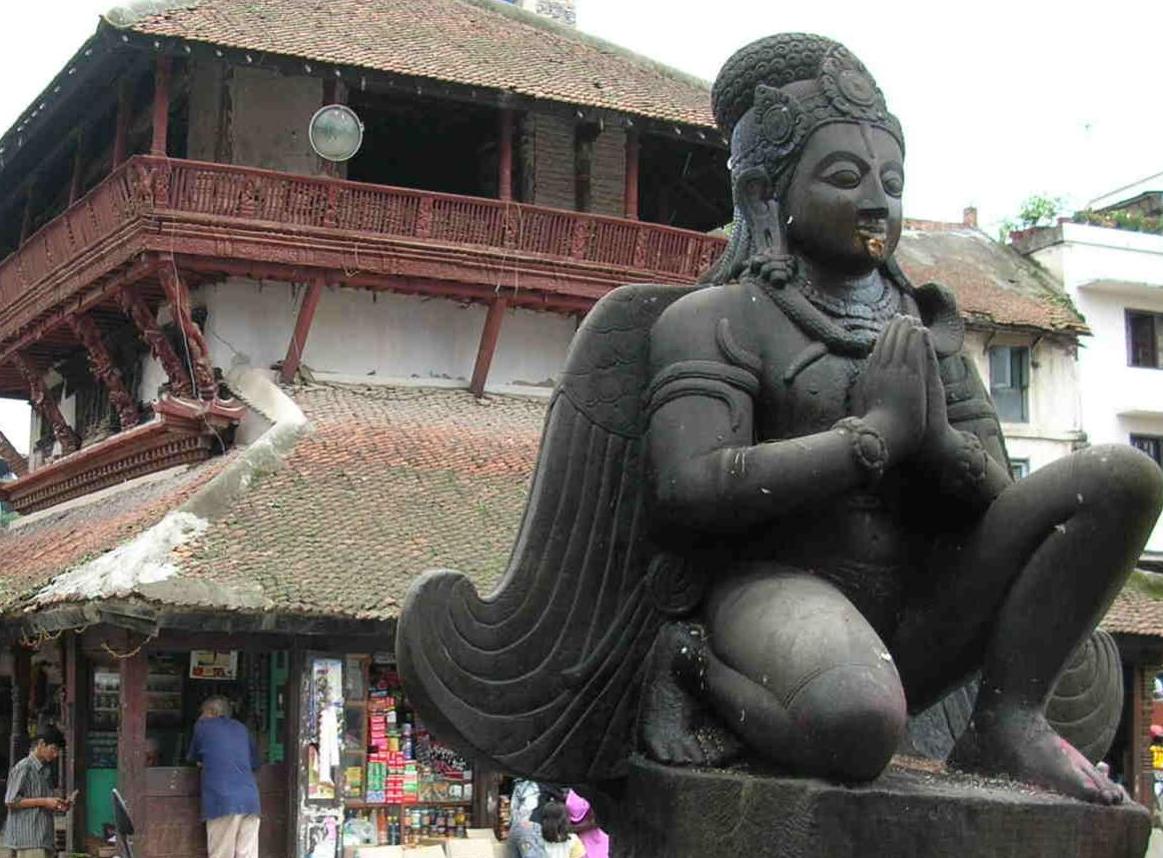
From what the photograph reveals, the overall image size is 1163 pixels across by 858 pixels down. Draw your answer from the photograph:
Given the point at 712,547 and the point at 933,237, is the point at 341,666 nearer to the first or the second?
the point at 712,547

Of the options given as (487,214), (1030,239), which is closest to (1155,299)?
(1030,239)

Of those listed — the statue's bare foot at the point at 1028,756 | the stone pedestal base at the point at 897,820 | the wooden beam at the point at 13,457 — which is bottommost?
the stone pedestal base at the point at 897,820

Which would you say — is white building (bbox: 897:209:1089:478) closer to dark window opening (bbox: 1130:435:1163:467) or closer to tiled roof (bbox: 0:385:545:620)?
dark window opening (bbox: 1130:435:1163:467)

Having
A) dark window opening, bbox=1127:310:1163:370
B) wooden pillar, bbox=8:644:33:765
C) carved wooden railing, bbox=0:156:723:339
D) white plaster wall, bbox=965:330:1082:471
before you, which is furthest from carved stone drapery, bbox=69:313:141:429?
dark window opening, bbox=1127:310:1163:370

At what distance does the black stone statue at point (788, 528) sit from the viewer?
3461 mm

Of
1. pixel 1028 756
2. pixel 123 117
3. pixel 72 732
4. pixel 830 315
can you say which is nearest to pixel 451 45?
pixel 123 117

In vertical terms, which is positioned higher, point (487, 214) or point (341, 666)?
point (487, 214)

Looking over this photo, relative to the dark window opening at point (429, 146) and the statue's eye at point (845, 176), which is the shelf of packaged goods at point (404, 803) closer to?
the dark window opening at point (429, 146)

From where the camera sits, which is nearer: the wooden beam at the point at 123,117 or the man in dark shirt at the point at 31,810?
the man in dark shirt at the point at 31,810

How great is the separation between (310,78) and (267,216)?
2.70 metres

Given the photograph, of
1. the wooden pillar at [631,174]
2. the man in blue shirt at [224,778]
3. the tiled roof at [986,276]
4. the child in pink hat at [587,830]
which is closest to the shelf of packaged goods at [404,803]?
the man in blue shirt at [224,778]

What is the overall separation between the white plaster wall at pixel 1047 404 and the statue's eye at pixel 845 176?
83.4 feet

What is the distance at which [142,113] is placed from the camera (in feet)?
66.8

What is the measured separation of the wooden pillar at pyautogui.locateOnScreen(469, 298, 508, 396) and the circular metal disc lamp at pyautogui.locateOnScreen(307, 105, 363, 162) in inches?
98.6
